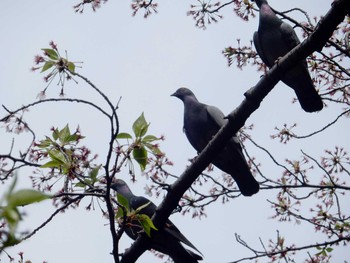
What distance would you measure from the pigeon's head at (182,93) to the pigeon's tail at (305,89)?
1.61 meters

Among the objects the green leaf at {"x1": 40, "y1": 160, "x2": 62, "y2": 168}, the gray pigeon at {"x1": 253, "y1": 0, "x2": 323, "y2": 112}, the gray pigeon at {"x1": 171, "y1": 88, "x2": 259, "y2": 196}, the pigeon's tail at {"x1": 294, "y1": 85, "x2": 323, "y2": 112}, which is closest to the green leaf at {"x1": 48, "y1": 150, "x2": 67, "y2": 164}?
the green leaf at {"x1": 40, "y1": 160, "x2": 62, "y2": 168}

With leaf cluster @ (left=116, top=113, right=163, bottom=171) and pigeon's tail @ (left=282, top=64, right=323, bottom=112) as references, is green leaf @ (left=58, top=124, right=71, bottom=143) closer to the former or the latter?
leaf cluster @ (left=116, top=113, right=163, bottom=171)

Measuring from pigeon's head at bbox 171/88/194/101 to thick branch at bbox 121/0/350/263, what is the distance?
2424 mm

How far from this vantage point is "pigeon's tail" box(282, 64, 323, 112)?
4.48 metres

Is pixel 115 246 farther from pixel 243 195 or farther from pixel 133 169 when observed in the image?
pixel 243 195

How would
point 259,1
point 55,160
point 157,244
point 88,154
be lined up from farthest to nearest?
1. point 259,1
2. point 157,244
3. point 88,154
4. point 55,160

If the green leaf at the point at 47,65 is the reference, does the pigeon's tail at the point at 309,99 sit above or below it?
above

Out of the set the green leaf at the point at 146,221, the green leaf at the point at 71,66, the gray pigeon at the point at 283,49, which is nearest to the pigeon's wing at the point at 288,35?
the gray pigeon at the point at 283,49

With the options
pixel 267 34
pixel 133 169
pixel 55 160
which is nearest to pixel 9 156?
pixel 55 160

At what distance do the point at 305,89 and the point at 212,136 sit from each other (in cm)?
116

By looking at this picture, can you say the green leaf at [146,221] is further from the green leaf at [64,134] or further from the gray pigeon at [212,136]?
the gray pigeon at [212,136]

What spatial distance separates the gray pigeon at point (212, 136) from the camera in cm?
453

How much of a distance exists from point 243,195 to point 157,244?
1099mm

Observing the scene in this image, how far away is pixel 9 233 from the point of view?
60 centimetres
